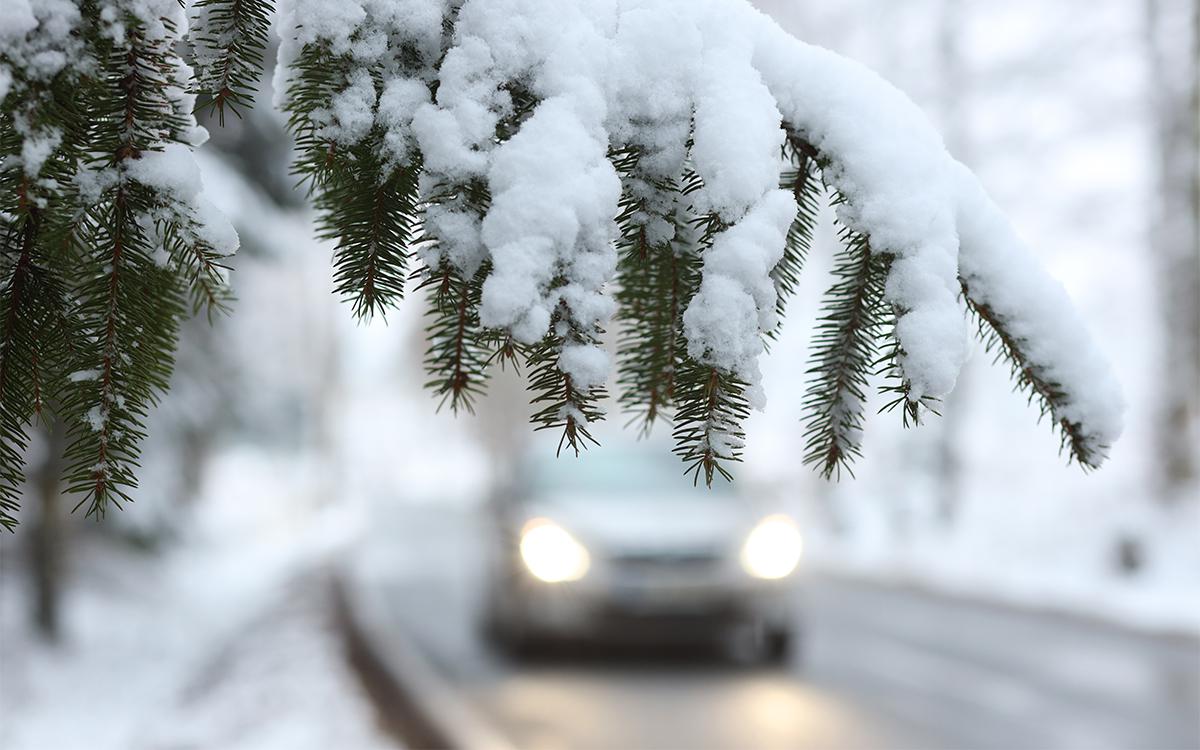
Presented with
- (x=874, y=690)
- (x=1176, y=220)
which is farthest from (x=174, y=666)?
(x=1176, y=220)

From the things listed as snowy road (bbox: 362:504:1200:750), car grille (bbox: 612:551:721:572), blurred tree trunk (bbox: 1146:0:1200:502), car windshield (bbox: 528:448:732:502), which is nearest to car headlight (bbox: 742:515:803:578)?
car grille (bbox: 612:551:721:572)

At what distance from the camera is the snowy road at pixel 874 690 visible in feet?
17.4

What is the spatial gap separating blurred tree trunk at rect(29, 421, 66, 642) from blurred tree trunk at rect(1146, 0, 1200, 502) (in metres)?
12.3

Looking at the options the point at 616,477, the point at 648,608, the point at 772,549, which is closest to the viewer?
the point at 648,608

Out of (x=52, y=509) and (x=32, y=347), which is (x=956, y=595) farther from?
(x=32, y=347)

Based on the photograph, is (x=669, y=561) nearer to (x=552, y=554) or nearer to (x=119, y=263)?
(x=552, y=554)

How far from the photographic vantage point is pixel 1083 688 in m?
6.45

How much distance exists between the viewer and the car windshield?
777cm

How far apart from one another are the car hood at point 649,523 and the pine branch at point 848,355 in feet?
18.0

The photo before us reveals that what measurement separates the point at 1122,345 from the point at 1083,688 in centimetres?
1812

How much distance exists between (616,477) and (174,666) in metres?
3.65

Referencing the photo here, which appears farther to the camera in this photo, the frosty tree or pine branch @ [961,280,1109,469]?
pine branch @ [961,280,1109,469]

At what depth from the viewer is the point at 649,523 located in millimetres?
7129

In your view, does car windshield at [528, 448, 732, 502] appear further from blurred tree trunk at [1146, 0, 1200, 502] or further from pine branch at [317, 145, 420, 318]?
blurred tree trunk at [1146, 0, 1200, 502]
